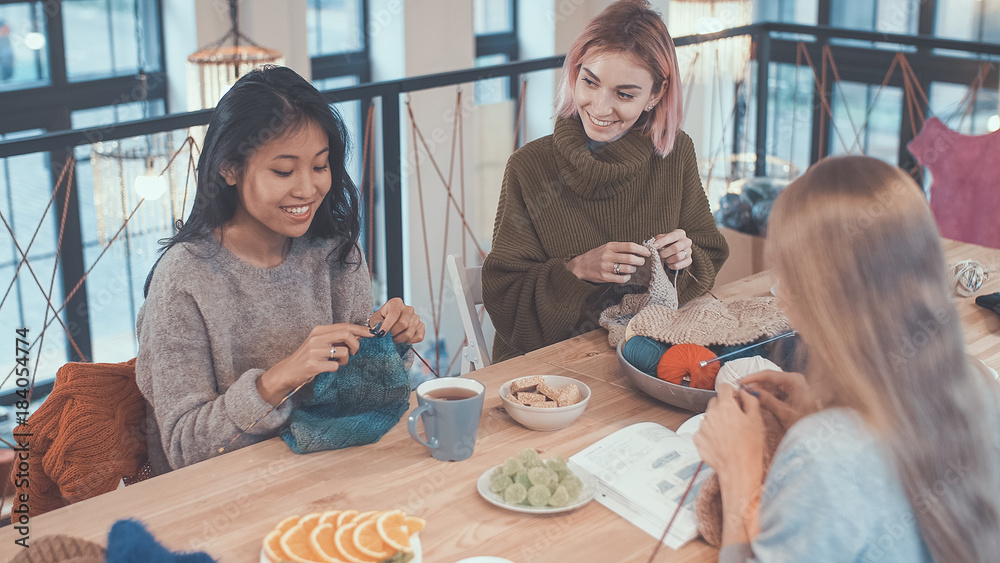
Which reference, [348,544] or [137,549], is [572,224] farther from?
[137,549]

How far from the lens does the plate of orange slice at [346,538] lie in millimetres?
992

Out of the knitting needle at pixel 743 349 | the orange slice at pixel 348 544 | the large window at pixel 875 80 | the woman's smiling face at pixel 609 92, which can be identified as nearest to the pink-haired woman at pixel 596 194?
the woman's smiling face at pixel 609 92

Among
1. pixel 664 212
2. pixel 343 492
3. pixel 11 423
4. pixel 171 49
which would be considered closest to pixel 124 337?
pixel 11 423

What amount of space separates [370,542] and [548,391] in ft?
1.38

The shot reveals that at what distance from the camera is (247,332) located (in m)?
1.44

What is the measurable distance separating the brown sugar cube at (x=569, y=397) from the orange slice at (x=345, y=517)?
1.22 ft

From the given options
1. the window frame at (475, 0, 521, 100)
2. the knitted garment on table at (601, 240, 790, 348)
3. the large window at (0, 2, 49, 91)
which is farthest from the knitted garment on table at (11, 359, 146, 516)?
the window frame at (475, 0, 521, 100)

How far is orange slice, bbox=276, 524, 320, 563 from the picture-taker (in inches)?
39.1

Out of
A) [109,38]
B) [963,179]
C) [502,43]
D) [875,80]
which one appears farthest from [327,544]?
[502,43]

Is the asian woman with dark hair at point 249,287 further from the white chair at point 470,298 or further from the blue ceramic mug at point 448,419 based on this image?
the white chair at point 470,298

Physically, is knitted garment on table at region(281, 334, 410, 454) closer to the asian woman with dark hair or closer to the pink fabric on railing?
the asian woman with dark hair

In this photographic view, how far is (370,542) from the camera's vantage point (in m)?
1.01

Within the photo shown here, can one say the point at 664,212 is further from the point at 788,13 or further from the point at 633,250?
the point at 788,13

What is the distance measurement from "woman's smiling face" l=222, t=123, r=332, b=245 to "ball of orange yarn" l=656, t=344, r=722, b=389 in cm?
60
